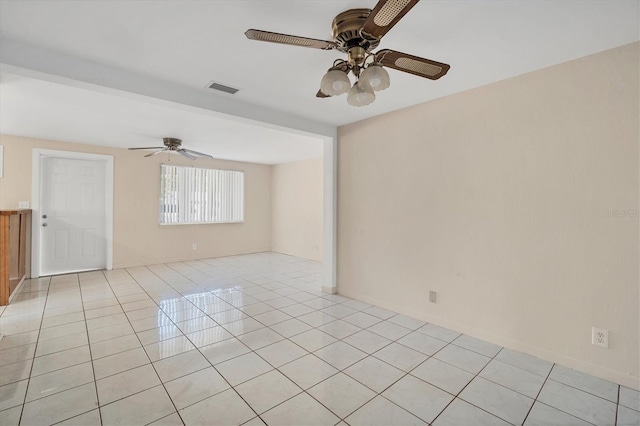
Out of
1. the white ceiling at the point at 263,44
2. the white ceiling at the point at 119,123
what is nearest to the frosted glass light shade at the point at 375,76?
the white ceiling at the point at 263,44

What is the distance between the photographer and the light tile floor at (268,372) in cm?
174

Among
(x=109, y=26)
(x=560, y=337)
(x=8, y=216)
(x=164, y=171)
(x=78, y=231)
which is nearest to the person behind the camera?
(x=109, y=26)

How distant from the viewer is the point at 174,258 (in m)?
6.30

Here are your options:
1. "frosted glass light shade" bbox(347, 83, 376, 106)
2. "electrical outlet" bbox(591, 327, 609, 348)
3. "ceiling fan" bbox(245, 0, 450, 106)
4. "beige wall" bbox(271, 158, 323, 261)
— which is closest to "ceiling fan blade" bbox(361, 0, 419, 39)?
"ceiling fan" bbox(245, 0, 450, 106)

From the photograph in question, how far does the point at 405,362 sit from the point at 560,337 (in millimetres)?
1232

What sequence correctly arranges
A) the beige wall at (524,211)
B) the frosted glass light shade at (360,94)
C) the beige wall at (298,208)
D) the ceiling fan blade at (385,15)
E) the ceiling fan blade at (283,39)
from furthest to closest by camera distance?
the beige wall at (298,208), the beige wall at (524,211), the frosted glass light shade at (360,94), the ceiling fan blade at (283,39), the ceiling fan blade at (385,15)

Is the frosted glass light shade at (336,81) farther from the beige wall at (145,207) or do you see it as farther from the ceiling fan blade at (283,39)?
the beige wall at (145,207)

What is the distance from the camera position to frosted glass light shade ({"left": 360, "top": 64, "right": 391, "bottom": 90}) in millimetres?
1618

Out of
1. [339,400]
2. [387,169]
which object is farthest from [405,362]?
[387,169]

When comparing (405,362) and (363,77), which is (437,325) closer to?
(405,362)

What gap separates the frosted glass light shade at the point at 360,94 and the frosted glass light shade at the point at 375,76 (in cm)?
5

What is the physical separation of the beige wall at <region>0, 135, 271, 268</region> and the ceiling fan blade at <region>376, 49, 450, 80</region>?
563 centimetres

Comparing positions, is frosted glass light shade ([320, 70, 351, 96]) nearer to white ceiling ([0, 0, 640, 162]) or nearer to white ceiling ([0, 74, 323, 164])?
white ceiling ([0, 0, 640, 162])

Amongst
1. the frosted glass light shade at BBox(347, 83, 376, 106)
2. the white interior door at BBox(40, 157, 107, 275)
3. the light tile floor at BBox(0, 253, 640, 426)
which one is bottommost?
the light tile floor at BBox(0, 253, 640, 426)
